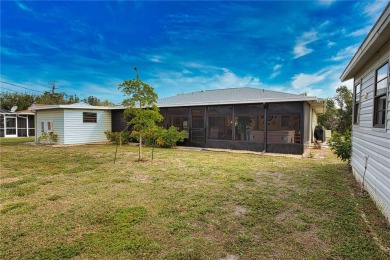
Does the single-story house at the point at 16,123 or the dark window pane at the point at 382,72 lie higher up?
the dark window pane at the point at 382,72

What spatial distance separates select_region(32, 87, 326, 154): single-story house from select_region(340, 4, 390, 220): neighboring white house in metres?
4.58

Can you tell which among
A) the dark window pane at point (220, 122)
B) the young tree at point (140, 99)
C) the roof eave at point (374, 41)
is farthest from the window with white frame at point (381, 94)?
the dark window pane at point (220, 122)

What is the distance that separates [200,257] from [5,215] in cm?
303

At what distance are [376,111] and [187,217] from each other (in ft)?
12.6

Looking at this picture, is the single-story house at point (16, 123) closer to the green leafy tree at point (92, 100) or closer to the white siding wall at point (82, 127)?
the white siding wall at point (82, 127)

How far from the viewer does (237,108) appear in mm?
10742

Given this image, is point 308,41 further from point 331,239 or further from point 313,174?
point 331,239

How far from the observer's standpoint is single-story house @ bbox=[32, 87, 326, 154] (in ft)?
31.6

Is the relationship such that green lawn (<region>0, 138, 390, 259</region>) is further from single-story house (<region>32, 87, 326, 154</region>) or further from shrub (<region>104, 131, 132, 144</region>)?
shrub (<region>104, 131, 132, 144</region>)

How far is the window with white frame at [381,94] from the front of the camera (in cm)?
336

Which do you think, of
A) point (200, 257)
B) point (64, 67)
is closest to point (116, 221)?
point (200, 257)

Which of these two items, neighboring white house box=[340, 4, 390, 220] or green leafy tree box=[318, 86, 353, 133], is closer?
neighboring white house box=[340, 4, 390, 220]

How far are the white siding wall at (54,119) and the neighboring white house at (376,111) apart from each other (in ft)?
47.2

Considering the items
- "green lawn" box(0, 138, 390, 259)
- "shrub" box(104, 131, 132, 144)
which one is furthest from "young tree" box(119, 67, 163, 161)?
"shrub" box(104, 131, 132, 144)
